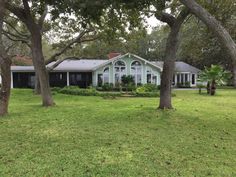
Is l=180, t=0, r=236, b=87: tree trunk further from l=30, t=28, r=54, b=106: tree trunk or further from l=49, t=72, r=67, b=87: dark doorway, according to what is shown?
l=49, t=72, r=67, b=87: dark doorway

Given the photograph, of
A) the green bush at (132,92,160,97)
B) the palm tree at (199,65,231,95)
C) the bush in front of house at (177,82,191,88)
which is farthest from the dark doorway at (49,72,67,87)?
the palm tree at (199,65,231,95)

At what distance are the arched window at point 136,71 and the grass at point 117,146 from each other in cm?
2514

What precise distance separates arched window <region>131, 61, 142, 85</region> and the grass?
25.1m

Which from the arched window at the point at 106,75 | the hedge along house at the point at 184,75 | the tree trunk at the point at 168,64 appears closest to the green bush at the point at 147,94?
the arched window at the point at 106,75

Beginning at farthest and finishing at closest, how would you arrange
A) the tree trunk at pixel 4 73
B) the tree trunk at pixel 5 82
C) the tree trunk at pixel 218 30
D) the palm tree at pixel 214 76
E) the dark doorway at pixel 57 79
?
the dark doorway at pixel 57 79 → the palm tree at pixel 214 76 → the tree trunk at pixel 5 82 → the tree trunk at pixel 4 73 → the tree trunk at pixel 218 30

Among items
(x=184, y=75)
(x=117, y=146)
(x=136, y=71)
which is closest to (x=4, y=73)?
(x=117, y=146)

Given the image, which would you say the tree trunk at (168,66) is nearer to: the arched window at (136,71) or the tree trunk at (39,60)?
the tree trunk at (39,60)

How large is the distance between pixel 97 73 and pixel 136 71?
4.51m

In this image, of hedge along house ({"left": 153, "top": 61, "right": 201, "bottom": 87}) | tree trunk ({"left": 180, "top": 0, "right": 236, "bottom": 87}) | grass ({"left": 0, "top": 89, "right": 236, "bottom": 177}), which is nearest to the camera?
grass ({"left": 0, "top": 89, "right": 236, "bottom": 177})

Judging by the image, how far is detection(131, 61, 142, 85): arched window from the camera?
36500 millimetres

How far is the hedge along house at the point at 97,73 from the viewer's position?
36.2 metres

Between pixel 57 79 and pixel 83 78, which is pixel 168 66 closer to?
pixel 83 78

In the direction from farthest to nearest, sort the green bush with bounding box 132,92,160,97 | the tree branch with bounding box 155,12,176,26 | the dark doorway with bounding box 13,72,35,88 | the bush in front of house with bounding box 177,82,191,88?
the bush in front of house with bounding box 177,82,191,88, the dark doorway with bounding box 13,72,35,88, the green bush with bounding box 132,92,160,97, the tree branch with bounding box 155,12,176,26

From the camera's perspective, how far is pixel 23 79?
121ft
